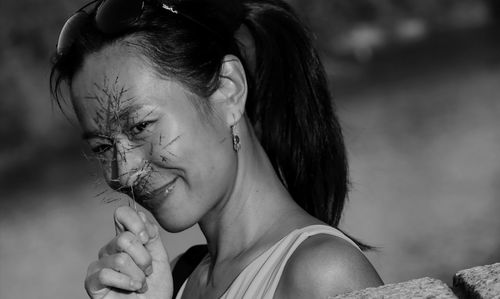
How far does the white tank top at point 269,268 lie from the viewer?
1.99 meters

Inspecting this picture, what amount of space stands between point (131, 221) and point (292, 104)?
0.56 meters

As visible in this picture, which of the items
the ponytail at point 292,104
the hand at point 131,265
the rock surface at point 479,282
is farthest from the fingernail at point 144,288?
the rock surface at point 479,282

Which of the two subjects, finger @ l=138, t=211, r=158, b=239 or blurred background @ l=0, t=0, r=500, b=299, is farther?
blurred background @ l=0, t=0, r=500, b=299

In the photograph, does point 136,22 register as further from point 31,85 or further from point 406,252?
point 31,85

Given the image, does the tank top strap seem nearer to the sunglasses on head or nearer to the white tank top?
the white tank top

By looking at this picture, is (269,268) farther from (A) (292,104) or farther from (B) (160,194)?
(A) (292,104)

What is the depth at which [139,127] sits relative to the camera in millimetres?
2020

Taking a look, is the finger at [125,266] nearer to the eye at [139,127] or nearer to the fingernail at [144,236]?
the fingernail at [144,236]

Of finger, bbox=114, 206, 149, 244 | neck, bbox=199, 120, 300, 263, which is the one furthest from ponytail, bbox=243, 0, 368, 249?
finger, bbox=114, 206, 149, 244

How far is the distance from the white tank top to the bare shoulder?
3cm

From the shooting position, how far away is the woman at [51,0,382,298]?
196 centimetres

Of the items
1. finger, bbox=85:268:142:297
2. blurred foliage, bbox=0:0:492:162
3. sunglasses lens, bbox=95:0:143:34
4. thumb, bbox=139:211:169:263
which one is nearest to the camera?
finger, bbox=85:268:142:297

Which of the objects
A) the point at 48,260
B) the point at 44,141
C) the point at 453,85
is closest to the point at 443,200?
the point at 453,85

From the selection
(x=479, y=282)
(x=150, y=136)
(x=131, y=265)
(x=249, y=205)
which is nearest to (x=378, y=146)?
(x=249, y=205)
